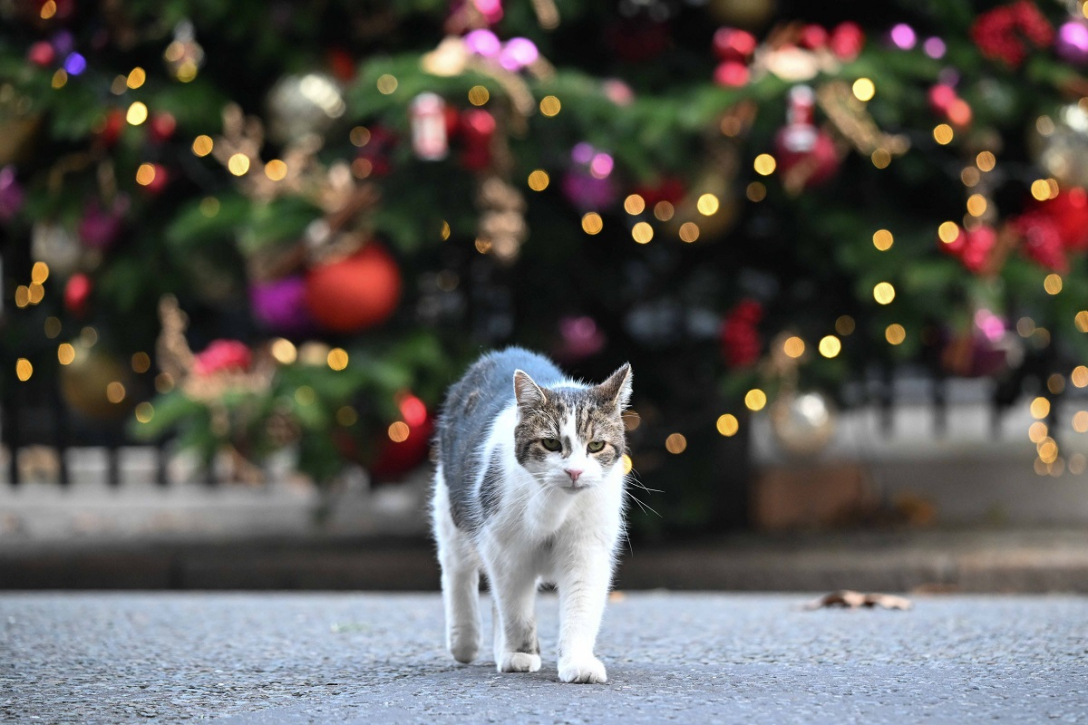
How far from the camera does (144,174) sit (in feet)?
25.3

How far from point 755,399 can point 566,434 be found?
3.84 metres

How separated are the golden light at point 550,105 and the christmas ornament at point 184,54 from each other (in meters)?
2.13

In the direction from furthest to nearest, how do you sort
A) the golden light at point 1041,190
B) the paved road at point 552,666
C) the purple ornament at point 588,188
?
the golden light at point 1041,190 → the purple ornament at point 588,188 → the paved road at point 552,666

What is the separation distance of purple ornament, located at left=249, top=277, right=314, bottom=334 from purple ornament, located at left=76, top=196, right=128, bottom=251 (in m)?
1.01

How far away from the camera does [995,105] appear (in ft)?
24.0

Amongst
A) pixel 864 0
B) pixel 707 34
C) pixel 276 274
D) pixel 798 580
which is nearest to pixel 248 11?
pixel 276 274

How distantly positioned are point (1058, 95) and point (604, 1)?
8.21 ft

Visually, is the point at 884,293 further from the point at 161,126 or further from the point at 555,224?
the point at 161,126

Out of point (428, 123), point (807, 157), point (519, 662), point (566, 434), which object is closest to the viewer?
point (566, 434)

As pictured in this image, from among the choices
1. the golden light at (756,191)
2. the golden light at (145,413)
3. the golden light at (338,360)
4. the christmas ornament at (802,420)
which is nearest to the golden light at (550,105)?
the golden light at (756,191)

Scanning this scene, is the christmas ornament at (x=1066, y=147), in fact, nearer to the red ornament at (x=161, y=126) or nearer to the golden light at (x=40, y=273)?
the red ornament at (x=161, y=126)

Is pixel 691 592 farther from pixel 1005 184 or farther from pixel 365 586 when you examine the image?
pixel 1005 184

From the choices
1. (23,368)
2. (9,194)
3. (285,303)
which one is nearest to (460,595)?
(285,303)

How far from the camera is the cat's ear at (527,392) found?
3838 mm
